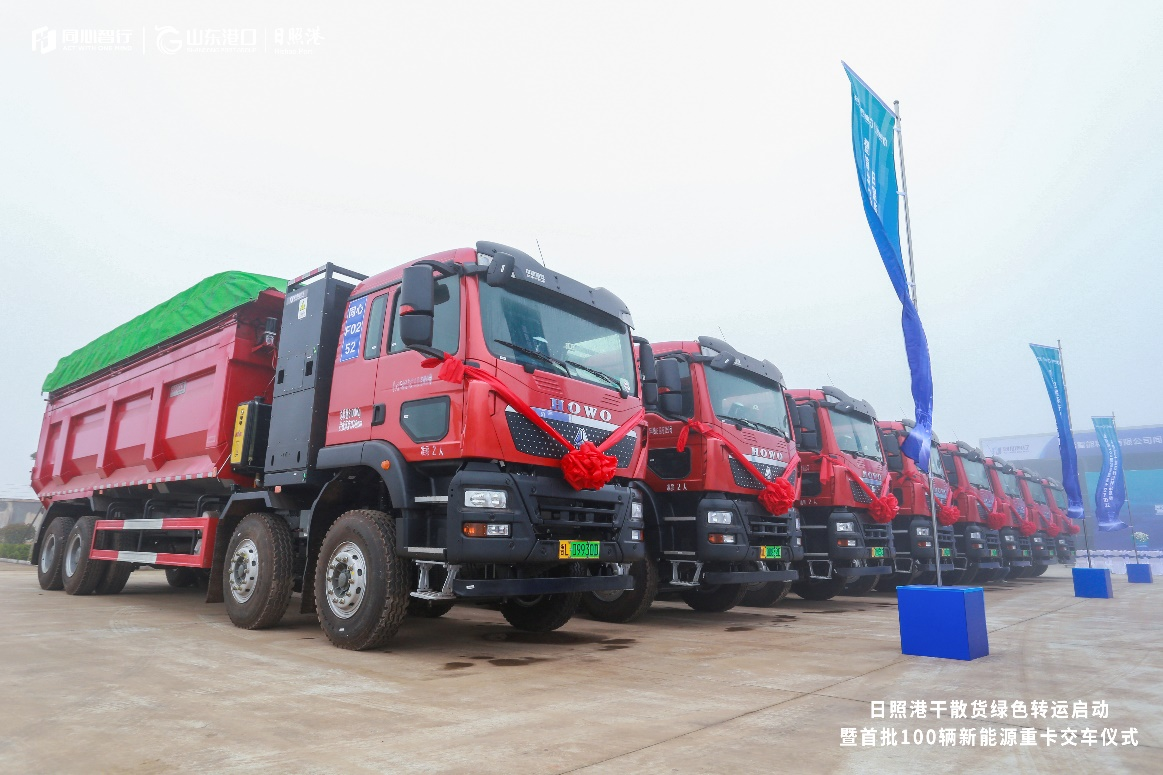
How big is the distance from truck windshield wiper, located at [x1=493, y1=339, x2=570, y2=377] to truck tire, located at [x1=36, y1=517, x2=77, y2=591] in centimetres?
845

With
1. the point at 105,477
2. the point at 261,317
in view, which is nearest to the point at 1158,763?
the point at 261,317

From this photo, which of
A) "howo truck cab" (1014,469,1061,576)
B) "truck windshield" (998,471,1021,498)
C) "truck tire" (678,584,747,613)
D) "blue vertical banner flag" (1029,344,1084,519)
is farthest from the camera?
"howo truck cab" (1014,469,1061,576)

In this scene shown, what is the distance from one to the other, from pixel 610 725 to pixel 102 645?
4.46 m

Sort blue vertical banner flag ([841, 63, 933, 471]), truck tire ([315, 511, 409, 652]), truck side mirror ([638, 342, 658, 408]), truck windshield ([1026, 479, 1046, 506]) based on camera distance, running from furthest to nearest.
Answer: truck windshield ([1026, 479, 1046, 506]), truck side mirror ([638, 342, 658, 408]), blue vertical banner flag ([841, 63, 933, 471]), truck tire ([315, 511, 409, 652])

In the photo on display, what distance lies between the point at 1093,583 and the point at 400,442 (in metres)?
11.7

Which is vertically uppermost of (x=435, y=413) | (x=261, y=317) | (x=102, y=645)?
(x=261, y=317)

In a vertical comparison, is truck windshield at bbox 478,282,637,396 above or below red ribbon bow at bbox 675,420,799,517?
above

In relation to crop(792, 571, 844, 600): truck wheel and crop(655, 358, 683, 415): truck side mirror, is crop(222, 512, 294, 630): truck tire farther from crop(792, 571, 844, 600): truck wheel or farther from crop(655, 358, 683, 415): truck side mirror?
crop(792, 571, 844, 600): truck wheel

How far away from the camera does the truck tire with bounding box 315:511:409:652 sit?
500 centimetres

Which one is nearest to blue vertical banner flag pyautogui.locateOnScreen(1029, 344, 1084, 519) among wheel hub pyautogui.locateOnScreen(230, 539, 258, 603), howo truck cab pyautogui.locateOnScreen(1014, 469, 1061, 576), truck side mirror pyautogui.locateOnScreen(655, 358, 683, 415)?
howo truck cab pyautogui.locateOnScreen(1014, 469, 1061, 576)

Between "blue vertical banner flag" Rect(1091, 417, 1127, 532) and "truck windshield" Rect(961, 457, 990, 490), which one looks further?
"blue vertical banner flag" Rect(1091, 417, 1127, 532)

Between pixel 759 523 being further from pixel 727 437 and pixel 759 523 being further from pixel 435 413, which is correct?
pixel 435 413

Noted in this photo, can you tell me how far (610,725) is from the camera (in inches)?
127

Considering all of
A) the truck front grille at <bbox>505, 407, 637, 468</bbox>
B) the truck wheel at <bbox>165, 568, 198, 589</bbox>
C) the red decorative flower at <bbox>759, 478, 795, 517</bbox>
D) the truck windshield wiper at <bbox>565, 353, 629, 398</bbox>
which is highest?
the truck windshield wiper at <bbox>565, 353, 629, 398</bbox>
